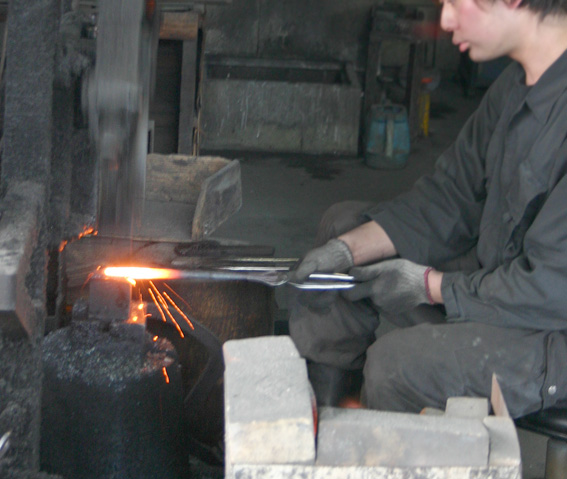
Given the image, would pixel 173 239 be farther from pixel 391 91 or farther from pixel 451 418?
pixel 391 91

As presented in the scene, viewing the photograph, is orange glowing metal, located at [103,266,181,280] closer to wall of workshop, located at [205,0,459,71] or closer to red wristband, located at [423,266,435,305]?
red wristband, located at [423,266,435,305]

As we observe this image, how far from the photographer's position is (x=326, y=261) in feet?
7.67

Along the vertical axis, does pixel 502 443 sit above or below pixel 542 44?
below

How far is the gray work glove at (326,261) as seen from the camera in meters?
2.28

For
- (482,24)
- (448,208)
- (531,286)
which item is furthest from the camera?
(448,208)

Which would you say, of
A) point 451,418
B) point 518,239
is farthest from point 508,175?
point 451,418

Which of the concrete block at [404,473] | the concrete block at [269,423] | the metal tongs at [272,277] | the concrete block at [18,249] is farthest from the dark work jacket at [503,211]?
the concrete block at [18,249]

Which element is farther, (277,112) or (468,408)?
(277,112)

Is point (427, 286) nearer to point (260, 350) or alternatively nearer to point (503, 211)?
point (503, 211)

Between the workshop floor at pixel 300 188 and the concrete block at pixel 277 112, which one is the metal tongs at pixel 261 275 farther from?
the concrete block at pixel 277 112

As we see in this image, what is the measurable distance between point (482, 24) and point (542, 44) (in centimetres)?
17

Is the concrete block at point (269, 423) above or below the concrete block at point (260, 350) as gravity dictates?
below

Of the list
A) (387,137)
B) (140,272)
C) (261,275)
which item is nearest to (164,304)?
(140,272)

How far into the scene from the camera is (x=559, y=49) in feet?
6.75
